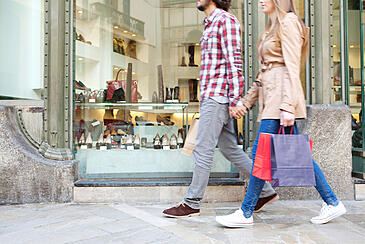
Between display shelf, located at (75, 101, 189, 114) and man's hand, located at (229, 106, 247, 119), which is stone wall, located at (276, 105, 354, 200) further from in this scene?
display shelf, located at (75, 101, 189, 114)

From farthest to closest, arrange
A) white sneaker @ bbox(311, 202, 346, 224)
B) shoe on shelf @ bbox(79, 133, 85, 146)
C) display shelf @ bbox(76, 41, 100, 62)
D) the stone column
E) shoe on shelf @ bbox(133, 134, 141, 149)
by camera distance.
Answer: shoe on shelf @ bbox(133, 134, 141, 149), display shelf @ bbox(76, 41, 100, 62), shoe on shelf @ bbox(79, 133, 85, 146), the stone column, white sneaker @ bbox(311, 202, 346, 224)

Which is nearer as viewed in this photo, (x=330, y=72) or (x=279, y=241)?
(x=279, y=241)

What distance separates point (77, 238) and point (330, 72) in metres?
3.24

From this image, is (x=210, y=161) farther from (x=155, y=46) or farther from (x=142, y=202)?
(x=155, y=46)

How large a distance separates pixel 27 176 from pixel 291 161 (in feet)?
9.26

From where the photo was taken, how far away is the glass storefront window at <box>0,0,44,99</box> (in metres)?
4.39

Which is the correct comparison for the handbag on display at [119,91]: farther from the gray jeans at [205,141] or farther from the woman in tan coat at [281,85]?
the woman in tan coat at [281,85]

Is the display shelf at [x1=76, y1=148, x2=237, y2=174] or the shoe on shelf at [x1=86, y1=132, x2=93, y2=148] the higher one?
the shoe on shelf at [x1=86, y1=132, x2=93, y2=148]

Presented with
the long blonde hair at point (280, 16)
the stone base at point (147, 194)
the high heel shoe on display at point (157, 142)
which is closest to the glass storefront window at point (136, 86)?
the high heel shoe on display at point (157, 142)

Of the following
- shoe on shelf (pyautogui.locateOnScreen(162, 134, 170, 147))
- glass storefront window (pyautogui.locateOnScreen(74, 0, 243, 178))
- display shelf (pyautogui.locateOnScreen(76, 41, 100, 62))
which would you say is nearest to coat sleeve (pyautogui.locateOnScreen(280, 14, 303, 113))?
glass storefront window (pyautogui.locateOnScreen(74, 0, 243, 178))

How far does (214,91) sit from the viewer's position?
10.4 ft

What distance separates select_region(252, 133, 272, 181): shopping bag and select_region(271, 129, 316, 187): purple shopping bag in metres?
0.03

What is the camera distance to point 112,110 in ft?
15.8

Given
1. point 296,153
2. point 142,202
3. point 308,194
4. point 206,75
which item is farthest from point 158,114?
point 296,153
